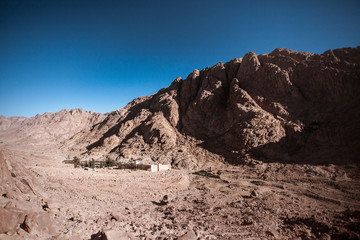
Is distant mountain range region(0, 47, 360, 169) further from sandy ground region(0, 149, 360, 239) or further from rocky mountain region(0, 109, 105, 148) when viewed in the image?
rocky mountain region(0, 109, 105, 148)

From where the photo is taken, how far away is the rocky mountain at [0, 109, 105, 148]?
79.4 m

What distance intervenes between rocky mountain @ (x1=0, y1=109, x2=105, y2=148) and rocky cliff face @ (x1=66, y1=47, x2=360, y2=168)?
43134 millimetres

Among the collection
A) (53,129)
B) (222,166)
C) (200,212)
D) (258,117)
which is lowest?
(222,166)

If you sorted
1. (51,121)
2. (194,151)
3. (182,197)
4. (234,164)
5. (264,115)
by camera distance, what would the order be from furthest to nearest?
1. (51,121)
2. (194,151)
3. (264,115)
4. (234,164)
5. (182,197)

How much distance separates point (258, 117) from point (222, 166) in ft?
40.7

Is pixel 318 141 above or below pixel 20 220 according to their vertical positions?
above

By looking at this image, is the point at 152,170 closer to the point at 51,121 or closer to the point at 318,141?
the point at 318,141

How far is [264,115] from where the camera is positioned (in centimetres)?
3481

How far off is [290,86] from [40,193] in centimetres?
4233

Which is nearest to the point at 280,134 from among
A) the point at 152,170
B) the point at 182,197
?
the point at 152,170

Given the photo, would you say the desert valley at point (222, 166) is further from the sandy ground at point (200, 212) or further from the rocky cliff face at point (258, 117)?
the rocky cliff face at point (258, 117)

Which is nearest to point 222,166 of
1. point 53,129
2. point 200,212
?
point 200,212

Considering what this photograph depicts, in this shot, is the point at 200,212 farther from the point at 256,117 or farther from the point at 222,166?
the point at 256,117

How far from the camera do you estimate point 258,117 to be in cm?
3491
